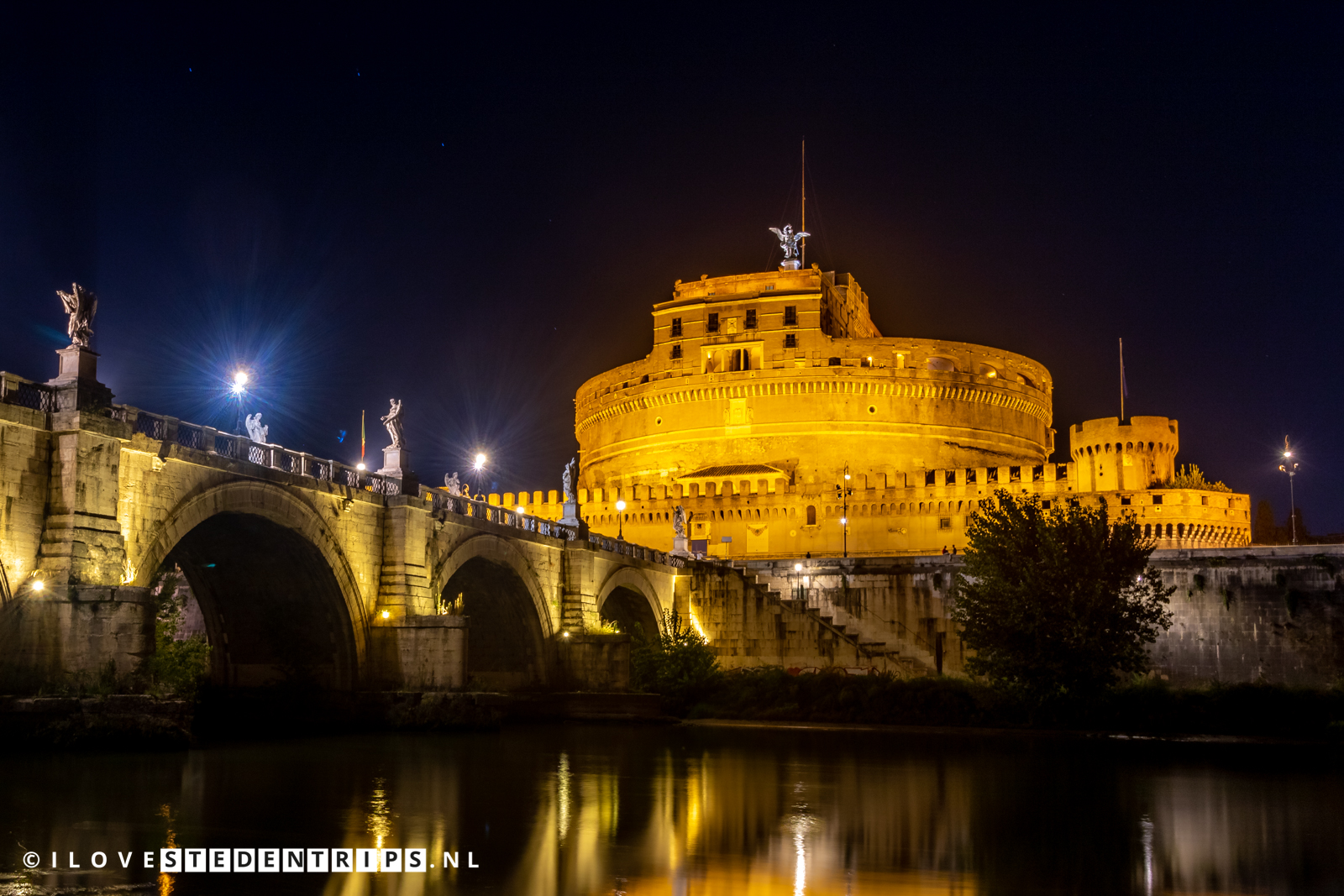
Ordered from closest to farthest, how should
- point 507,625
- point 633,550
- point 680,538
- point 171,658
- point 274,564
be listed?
point 171,658 → point 274,564 → point 507,625 → point 633,550 → point 680,538

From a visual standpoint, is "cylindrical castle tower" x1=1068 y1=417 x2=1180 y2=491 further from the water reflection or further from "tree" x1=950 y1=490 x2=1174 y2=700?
the water reflection

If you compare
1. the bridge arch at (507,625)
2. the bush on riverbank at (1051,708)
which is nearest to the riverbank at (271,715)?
the bridge arch at (507,625)

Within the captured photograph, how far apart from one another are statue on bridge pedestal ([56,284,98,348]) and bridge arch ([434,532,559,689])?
52.9 ft

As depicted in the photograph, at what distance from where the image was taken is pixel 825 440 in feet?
236

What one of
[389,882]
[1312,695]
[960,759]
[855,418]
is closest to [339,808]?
[389,882]

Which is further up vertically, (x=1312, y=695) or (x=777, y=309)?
(x=777, y=309)

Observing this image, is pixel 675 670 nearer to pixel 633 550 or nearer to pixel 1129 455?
pixel 633 550

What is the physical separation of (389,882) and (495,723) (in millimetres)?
18566

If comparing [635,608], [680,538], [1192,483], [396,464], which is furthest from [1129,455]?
[396,464]

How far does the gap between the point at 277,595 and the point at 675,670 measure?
14960 mm

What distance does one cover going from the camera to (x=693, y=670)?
39688 mm

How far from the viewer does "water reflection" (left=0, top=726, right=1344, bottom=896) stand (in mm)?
11297

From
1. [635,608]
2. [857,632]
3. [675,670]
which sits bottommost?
[675,670]

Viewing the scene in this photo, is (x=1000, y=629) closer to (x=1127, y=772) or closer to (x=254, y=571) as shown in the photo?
(x=1127, y=772)
